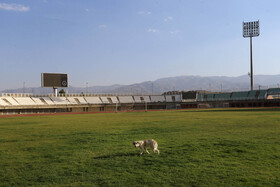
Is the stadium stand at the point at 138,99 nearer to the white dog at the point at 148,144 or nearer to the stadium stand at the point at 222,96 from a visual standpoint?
the stadium stand at the point at 222,96

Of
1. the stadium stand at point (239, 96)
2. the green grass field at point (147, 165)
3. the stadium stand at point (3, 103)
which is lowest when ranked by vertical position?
the green grass field at point (147, 165)

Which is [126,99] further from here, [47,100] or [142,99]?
[47,100]

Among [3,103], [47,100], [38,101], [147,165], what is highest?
[47,100]

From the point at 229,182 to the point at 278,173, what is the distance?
7.07 ft

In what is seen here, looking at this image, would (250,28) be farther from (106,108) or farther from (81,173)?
(81,173)

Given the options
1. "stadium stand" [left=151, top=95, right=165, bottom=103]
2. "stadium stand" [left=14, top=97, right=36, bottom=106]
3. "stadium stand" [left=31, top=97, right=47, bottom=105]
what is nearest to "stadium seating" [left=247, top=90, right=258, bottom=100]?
"stadium stand" [left=151, top=95, right=165, bottom=103]

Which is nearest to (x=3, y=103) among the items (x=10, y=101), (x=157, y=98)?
(x=10, y=101)

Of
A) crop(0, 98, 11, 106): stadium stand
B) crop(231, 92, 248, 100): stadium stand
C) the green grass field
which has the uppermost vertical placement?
crop(231, 92, 248, 100): stadium stand

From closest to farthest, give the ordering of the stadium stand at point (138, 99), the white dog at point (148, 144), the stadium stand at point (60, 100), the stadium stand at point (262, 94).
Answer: the white dog at point (148, 144) < the stadium stand at point (60, 100) < the stadium stand at point (262, 94) < the stadium stand at point (138, 99)

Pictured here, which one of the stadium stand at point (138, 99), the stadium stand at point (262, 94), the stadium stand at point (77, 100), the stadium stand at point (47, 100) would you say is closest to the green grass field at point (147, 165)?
the stadium stand at point (47, 100)

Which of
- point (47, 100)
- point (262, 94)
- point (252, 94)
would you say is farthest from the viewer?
point (252, 94)

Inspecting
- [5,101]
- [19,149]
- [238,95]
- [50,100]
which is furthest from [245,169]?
[238,95]

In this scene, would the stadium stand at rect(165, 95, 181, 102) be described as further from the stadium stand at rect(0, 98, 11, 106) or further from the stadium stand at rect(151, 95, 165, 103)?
the stadium stand at rect(0, 98, 11, 106)

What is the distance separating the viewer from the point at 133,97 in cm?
11338
